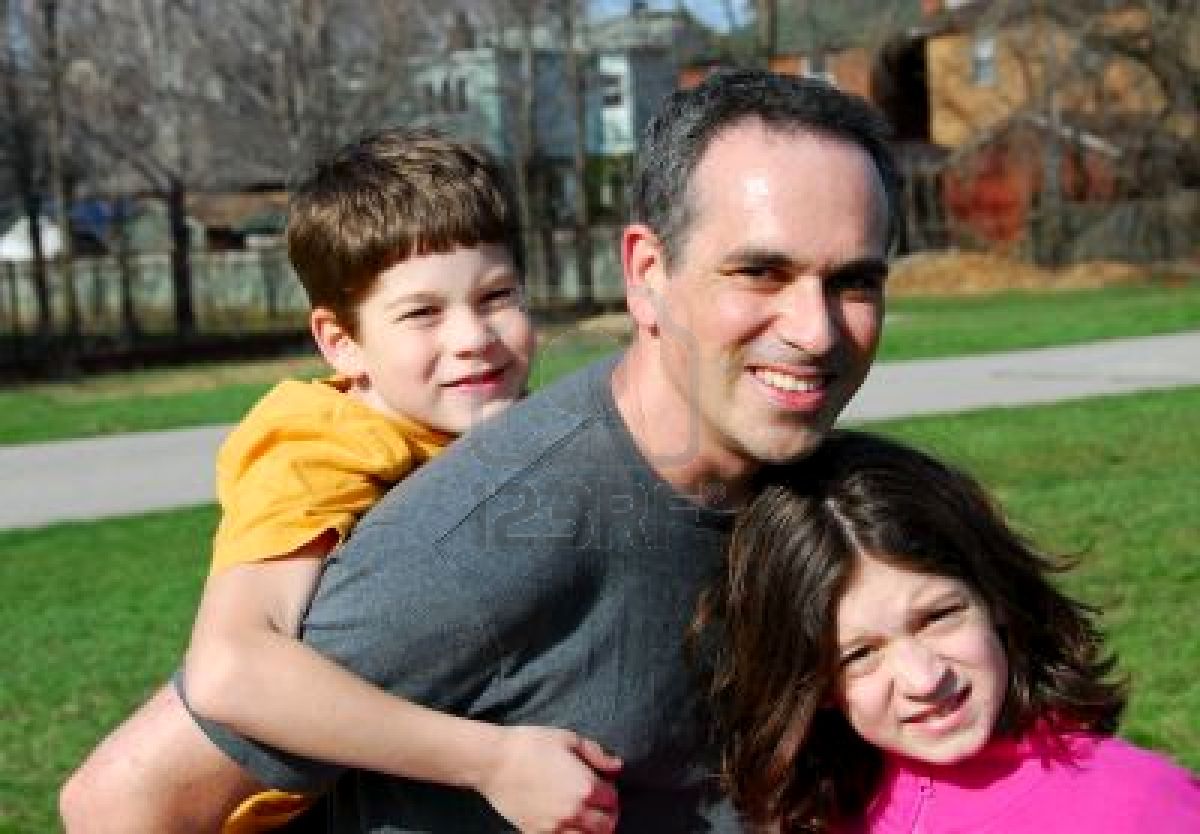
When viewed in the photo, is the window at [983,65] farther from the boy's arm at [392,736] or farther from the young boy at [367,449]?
the boy's arm at [392,736]

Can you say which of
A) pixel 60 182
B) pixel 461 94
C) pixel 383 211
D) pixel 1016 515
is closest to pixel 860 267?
pixel 383 211

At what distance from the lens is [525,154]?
140 ft

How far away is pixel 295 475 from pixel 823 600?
2.01 ft

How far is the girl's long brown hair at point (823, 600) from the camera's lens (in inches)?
81.1

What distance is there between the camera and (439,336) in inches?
102

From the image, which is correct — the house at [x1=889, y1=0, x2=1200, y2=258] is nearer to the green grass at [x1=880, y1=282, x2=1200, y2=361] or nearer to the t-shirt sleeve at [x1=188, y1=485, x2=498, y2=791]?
the green grass at [x1=880, y1=282, x2=1200, y2=361]

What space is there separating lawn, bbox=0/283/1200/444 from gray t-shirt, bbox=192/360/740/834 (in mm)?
15025

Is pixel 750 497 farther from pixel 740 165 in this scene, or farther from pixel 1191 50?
pixel 1191 50

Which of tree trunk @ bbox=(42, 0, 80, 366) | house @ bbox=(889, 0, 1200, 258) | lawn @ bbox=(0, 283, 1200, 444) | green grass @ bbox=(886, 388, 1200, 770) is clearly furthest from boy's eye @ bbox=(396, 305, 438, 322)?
house @ bbox=(889, 0, 1200, 258)

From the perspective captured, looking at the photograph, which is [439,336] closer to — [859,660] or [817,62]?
[859,660]

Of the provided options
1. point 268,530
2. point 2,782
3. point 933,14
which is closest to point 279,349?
point 2,782

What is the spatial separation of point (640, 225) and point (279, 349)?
28.1 meters

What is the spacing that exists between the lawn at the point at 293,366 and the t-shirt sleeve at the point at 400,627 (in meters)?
15.0

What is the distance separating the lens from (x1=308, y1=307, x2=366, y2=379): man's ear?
2.68 meters
